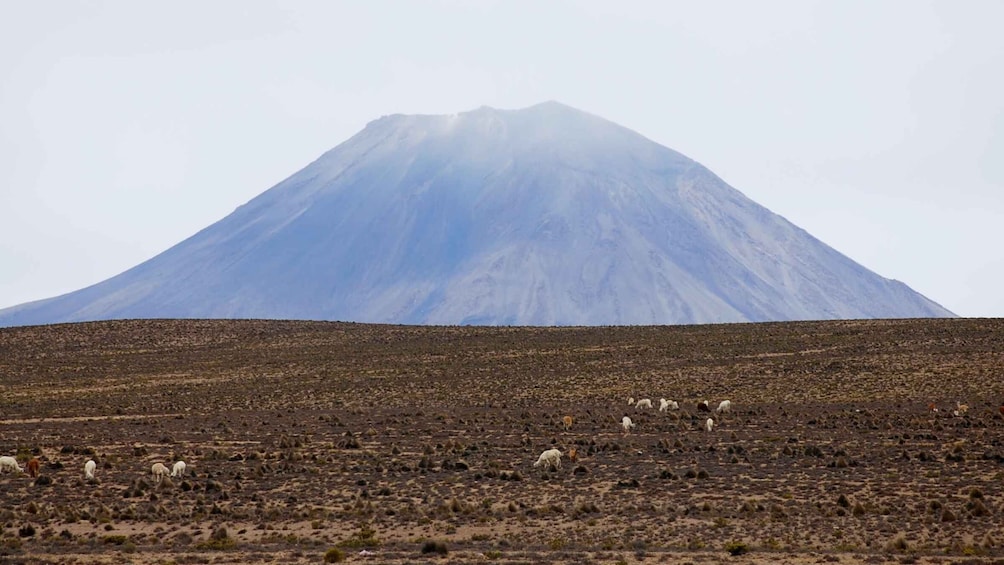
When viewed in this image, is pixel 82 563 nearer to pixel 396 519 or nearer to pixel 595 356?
pixel 396 519

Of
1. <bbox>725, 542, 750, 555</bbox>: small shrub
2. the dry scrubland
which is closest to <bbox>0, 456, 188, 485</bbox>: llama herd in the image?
the dry scrubland

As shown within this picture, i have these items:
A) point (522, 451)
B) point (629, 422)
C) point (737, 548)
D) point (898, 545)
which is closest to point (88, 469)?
point (522, 451)

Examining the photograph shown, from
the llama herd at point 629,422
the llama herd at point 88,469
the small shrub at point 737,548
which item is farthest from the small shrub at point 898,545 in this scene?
the llama herd at point 88,469

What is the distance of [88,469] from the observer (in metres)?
28.0

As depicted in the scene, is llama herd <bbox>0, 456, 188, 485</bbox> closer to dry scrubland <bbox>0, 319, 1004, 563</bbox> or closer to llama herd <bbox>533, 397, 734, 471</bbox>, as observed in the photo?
dry scrubland <bbox>0, 319, 1004, 563</bbox>

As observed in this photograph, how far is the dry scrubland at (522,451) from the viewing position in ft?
68.7

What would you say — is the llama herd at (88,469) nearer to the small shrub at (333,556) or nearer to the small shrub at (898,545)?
the small shrub at (333,556)

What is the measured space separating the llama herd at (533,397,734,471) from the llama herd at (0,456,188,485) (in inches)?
338

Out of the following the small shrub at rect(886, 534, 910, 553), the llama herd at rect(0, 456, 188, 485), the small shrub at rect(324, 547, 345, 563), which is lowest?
the small shrub at rect(886, 534, 910, 553)

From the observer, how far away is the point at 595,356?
2323 inches

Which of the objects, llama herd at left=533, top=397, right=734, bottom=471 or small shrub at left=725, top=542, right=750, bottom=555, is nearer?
small shrub at left=725, top=542, right=750, bottom=555

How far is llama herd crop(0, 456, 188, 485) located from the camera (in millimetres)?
27617

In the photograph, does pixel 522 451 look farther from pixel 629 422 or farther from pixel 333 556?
pixel 333 556

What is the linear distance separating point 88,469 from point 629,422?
51.0 ft
